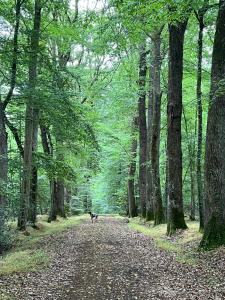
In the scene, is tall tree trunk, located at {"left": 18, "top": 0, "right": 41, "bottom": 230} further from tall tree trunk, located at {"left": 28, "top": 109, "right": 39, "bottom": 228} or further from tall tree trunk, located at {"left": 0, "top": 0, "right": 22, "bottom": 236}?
tall tree trunk, located at {"left": 0, "top": 0, "right": 22, "bottom": 236}

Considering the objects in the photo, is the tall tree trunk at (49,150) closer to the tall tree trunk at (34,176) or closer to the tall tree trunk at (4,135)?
the tall tree trunk at (34,176)

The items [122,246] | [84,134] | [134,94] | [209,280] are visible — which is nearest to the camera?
[209,280]

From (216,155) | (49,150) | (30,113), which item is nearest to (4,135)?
(30,113)

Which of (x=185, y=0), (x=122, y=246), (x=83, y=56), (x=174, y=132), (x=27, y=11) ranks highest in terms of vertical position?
(x=83, y=56)

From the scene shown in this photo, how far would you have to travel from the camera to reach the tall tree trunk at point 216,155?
11500 millimetres

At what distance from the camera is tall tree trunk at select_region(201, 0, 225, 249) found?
453 inches

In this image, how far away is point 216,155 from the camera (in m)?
11.6

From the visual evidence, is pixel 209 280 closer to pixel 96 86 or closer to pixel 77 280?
pixel 77 280

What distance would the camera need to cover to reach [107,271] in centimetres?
985

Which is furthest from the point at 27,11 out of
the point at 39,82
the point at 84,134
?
the point at 84,134

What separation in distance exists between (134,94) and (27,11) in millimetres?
10885

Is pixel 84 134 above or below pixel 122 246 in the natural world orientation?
above

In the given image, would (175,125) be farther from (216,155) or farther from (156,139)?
(216,155)

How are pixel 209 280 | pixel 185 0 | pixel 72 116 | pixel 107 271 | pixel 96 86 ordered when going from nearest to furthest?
pixel 209 280, pixel 107 271, pixel 185 0, pixel 72 116, pixel 96 86
